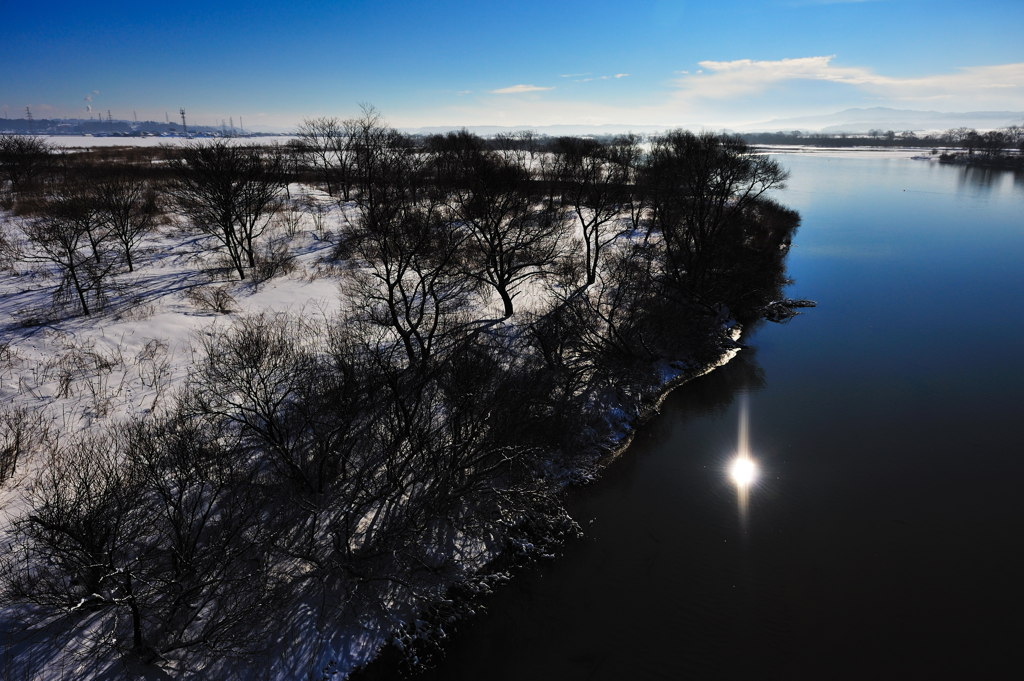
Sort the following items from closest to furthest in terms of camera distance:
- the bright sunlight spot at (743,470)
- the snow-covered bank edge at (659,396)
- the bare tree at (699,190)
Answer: the bright sunlight spot at (743,470)
the snow-covered bank edge at (659,396)
the bare tree at (699,190)

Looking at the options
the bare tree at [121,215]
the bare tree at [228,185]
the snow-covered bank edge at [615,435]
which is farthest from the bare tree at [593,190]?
the bare tree at [121,215]

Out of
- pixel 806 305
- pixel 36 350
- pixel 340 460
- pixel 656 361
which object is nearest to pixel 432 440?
pixel 340 460

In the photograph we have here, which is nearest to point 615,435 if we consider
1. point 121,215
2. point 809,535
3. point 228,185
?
point 809,535

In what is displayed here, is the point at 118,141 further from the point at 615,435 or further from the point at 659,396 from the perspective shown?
the point at 615,435

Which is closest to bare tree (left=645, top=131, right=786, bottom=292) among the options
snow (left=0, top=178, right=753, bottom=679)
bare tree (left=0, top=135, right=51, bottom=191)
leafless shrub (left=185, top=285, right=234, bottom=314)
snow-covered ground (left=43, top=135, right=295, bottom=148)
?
snow (left=0, top=178, right=753, bottom=679)

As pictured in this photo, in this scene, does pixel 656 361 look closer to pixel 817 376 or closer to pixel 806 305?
pixel 817 376

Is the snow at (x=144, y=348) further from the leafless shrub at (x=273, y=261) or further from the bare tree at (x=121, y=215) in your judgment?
the bare tree at (x=121, y=215)

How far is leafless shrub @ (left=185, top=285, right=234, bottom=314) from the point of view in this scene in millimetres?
23203

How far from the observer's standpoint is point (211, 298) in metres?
24.6

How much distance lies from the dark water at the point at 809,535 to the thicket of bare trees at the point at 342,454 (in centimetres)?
198

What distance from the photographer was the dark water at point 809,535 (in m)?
11.1

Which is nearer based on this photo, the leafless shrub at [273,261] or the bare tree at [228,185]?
the bare tree at [228,185]

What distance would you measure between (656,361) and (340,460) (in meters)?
15.8

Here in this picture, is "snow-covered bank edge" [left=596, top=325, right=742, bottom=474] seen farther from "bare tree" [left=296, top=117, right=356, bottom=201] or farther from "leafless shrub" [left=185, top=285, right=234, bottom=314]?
"bare tree" [left=296, top=117, right=356, bottom=201]
